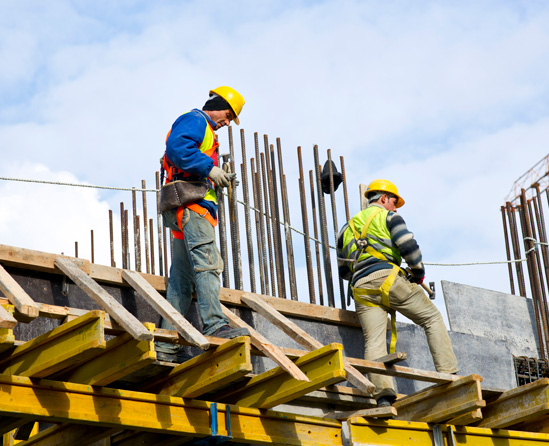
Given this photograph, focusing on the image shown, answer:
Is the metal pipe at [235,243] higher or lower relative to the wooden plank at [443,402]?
higher

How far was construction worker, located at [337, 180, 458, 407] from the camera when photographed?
8.23m

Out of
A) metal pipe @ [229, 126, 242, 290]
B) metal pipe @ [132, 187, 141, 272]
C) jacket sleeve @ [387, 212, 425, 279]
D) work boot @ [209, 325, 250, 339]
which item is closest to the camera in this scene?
work boot @ [209, 325, 250, 339]

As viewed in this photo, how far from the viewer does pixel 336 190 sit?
1017 cm

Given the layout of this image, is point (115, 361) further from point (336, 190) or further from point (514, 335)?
point (514, 335)

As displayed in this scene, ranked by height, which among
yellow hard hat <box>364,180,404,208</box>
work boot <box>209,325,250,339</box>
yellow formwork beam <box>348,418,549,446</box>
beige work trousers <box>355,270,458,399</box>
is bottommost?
yellow formwork beam <box>348,418,549,446</box>

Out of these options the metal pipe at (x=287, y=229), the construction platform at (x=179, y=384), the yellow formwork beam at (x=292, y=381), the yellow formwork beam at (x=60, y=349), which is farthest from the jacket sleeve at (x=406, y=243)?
the yellow formwork beam at (x=60, y=349)

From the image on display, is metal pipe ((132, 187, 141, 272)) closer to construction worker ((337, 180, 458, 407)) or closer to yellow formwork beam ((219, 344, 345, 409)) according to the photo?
construction worker ((337, 180, 458, 407))

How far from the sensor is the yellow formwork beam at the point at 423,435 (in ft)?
23.2

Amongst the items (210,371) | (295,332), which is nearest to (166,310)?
(210,371)

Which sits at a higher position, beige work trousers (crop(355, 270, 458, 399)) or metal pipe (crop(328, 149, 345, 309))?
metal pipe (crop(328, 149, 345, 309))

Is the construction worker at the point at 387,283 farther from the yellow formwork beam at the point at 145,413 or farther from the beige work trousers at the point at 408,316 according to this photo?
the yellow formwork beam at the point at 145,413

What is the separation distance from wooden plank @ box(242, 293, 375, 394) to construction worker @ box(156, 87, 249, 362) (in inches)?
28.0

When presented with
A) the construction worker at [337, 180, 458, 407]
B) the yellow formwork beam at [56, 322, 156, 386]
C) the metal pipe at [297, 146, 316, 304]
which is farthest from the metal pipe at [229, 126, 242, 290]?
the yellow formwork beam at [56, 322, 156, 386]

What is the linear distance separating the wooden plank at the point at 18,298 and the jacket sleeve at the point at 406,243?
12.0 ft
